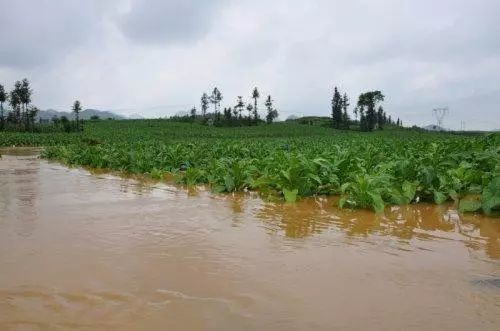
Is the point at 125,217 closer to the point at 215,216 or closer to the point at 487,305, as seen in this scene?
the point at 215,216

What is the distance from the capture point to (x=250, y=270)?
334 centimetres

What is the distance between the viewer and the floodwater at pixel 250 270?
98.3 inches

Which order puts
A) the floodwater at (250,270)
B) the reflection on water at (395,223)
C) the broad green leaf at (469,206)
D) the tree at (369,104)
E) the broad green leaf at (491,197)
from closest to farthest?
the floodwater at (250,270) → the reflection on water at (395,223) → the broad green leaf at (491,197) → the broad green leaf at (469,206) → the tree at (369,104)

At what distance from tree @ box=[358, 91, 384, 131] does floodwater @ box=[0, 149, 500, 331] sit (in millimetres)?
87283

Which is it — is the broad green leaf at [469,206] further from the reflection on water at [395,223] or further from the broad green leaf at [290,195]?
the broad green leaf at [290,195]

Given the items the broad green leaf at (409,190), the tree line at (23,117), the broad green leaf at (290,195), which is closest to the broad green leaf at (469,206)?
the broad green leaf at (409,190)

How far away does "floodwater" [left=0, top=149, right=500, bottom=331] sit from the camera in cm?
250

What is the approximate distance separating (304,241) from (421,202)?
8.92ft

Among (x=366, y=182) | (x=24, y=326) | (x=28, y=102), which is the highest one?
(x=28, y=102)

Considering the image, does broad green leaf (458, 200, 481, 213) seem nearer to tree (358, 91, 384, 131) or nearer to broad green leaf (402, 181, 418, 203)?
broad green leaf (402, 181, 418, 203)

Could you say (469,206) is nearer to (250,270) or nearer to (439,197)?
(439,197)

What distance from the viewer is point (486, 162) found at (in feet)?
23.1

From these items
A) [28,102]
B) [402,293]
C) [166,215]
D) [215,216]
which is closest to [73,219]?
[166,215]

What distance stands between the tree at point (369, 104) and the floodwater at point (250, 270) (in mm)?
87283
